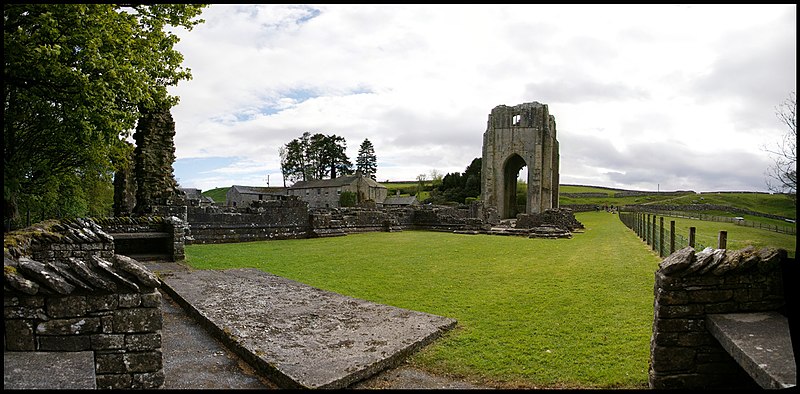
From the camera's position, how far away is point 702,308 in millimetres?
4105

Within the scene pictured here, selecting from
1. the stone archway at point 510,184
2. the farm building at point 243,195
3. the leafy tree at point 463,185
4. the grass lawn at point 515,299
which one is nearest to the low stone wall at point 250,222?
the grass lawn at point 515,299

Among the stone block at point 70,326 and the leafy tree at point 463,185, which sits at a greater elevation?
the leafy tree at point 463,185

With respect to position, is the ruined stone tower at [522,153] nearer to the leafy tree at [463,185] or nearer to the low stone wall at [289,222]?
the low stone wall at [289,222]

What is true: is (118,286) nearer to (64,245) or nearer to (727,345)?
(727,345)

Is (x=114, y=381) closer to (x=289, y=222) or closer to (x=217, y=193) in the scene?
(x=289, y=222)

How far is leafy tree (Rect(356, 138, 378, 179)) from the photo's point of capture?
90.6 metres

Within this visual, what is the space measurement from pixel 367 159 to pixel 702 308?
8762cm

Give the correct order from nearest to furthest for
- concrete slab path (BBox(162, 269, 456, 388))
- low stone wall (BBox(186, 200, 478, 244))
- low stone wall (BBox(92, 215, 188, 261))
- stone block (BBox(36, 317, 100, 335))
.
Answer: stone block (BBox(36, 317, 100, 335))
concrete slab path (BBox(162, 269, 456, 388))
low stone wall (BBox(92, 215, 188, 261))
low stone wall (BBox(186, 200, 478, 244))

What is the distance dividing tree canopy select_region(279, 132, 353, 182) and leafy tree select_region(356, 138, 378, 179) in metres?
7.34

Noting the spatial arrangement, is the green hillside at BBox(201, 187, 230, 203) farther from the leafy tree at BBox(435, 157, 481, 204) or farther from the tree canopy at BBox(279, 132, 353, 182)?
the leafy tree at BBox(435, 157, 481, 204)

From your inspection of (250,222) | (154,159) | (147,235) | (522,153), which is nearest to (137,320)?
(147,235)

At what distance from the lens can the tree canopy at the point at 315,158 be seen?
81.1m

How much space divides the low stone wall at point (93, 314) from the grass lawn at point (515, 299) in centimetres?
255

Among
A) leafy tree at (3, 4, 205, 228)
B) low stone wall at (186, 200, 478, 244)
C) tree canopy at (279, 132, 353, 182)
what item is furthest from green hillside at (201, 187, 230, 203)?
leafy tree at (3, 4, 205, 228)
